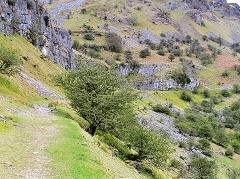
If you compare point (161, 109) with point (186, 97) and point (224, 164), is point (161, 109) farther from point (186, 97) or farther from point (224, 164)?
point (224, 164)

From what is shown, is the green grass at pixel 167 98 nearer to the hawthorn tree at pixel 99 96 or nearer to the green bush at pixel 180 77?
the green bush at pixel 180 77

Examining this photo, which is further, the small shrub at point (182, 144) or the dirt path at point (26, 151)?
the small shrub at point (182, 144)

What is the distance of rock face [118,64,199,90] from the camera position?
16696 cm

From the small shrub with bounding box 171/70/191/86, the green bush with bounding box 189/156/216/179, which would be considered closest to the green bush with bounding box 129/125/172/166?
the green bush with bounding box 189/156/216/179

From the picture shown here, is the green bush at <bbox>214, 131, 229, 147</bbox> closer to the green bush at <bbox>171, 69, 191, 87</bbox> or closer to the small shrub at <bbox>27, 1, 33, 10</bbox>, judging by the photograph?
the green bush at <bbox>171, 69, 191, 87</bbox>

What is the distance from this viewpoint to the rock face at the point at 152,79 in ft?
548

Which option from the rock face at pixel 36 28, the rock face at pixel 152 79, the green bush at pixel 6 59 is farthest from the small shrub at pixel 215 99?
the green bush at pixel 6 59

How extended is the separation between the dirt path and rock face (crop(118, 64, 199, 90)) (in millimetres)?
129746

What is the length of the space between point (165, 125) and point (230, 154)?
2071 centimetres

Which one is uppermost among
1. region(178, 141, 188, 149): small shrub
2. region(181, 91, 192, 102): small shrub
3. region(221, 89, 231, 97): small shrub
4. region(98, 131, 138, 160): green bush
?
region(98, 131, 138, 160): green bush

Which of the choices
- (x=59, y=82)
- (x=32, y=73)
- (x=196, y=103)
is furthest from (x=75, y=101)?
(x=196, y=103)

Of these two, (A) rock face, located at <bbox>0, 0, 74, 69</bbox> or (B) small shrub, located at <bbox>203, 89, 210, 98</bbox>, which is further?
(B) small shrub, located at <bbox>203, 89, 210, 98</bbox>

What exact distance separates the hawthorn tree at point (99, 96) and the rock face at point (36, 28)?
156 ft

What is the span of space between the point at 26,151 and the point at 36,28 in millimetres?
90345
